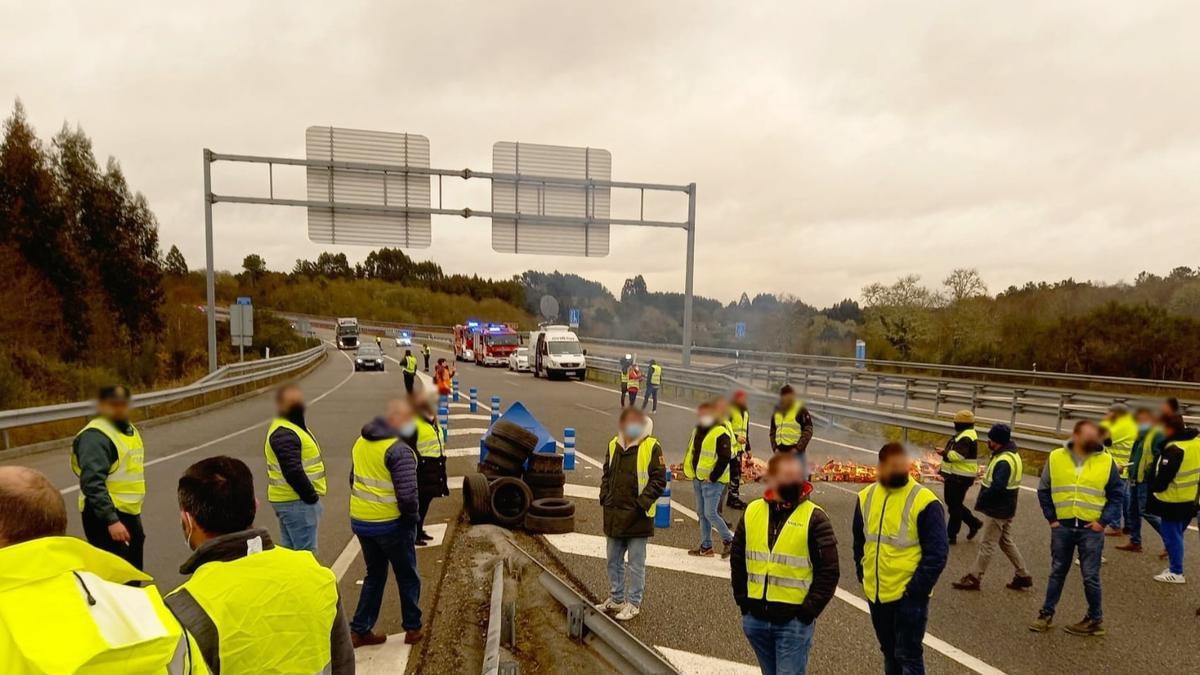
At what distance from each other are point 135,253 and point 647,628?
9.09 metres

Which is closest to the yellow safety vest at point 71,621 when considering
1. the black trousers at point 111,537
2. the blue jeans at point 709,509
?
the black trousers at point 111,537

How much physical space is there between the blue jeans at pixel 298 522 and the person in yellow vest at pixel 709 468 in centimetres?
410

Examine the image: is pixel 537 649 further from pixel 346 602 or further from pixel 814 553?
pixel 814 553

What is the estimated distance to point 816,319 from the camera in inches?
1165

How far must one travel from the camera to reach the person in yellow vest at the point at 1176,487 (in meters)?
6.95

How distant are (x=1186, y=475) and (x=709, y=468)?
5.24 metres

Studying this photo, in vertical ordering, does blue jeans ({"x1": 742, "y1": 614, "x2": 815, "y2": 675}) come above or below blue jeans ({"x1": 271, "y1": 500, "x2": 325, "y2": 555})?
below

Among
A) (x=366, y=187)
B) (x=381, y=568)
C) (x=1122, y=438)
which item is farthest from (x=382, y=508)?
(x=366, y=187)

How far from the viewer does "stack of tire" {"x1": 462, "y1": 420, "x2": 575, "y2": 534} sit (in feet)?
28.2

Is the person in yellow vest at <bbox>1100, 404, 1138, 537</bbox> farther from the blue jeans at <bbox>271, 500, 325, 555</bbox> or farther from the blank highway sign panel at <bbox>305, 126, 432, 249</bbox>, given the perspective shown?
the blank highway sign panel at <bbox>305, 126, 432, 249</bbox>

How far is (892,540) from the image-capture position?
4.27 meters

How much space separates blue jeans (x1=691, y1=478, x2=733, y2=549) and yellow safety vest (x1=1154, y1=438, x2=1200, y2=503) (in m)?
4.85

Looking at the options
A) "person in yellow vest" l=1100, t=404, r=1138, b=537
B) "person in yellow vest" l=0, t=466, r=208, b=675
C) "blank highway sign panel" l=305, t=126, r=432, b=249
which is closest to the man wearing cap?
"person in yellow vest" l=1100, t=404, r=1138, b=537

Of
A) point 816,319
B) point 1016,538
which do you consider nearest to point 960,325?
point 816,319
